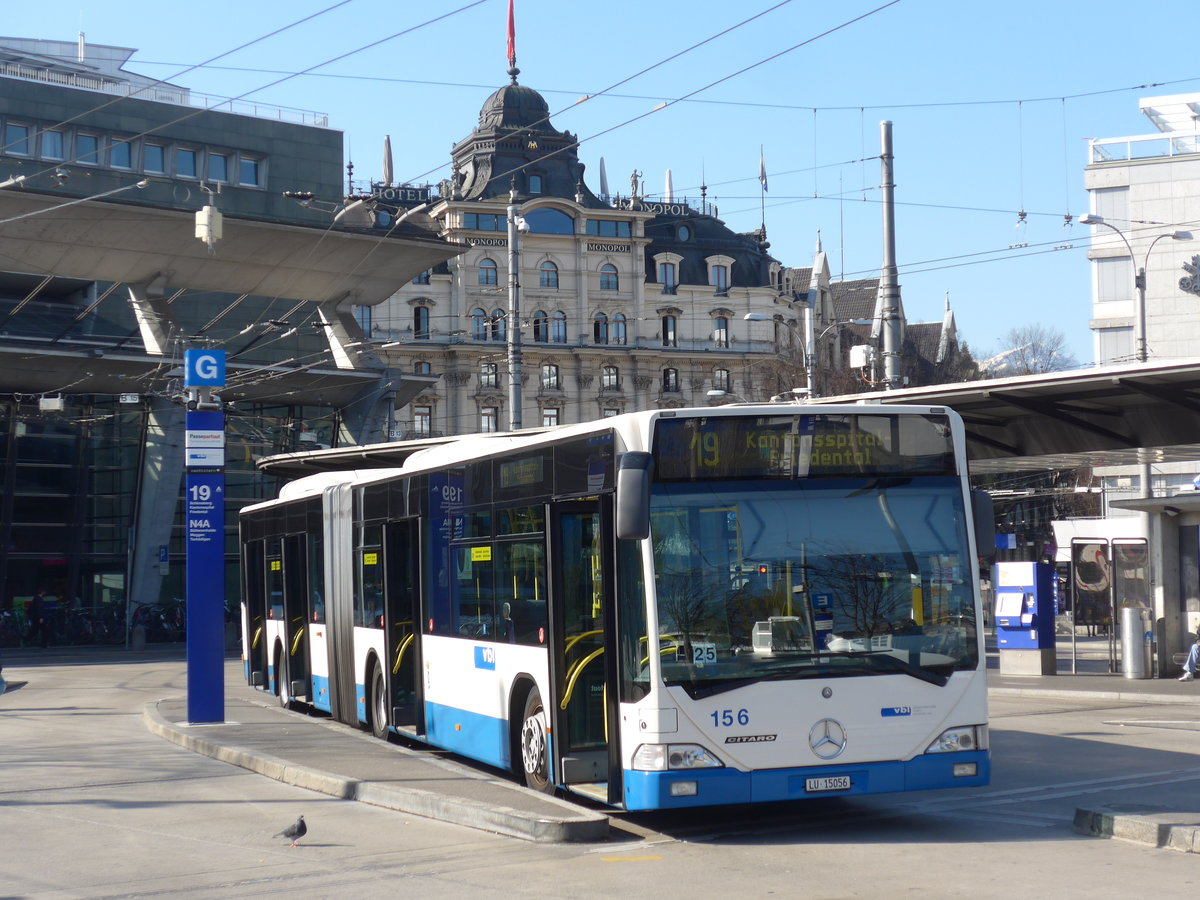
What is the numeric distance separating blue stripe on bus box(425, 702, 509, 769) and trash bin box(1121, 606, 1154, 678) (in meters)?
13.4

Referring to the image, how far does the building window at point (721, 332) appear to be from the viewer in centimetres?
8975

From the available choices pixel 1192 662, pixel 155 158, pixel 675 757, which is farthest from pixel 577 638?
pixel 155 158

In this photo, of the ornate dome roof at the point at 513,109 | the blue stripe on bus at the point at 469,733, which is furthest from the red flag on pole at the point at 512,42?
the blue stripe on bus at the point at 469,733

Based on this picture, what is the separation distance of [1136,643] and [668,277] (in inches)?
2703

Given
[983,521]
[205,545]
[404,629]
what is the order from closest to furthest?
[983,521] → [404,629] → [205,545]

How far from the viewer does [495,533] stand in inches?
457

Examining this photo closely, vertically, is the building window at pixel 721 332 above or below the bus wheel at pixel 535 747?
above

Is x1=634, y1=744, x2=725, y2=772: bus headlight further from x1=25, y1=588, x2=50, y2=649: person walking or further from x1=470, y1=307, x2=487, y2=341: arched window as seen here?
x1=470, y1=307, x2=487, y2=341: arched window

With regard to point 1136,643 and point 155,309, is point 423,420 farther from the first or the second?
point 1136,643

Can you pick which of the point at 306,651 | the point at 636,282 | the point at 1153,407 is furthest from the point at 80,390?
the point at 636,282

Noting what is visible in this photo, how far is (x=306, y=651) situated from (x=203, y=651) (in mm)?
2451

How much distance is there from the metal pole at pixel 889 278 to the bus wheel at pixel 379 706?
909cm

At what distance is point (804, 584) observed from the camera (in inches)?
358

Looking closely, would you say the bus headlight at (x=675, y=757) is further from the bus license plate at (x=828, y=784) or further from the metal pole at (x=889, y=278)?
the metal pole at (x=889, y=278)
